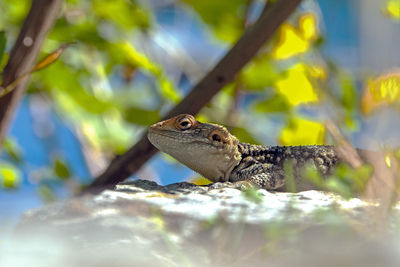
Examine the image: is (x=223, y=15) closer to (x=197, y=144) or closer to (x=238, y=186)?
(x=197, y=144)

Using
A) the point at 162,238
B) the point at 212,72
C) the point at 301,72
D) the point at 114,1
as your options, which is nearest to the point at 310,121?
the point at 301,72

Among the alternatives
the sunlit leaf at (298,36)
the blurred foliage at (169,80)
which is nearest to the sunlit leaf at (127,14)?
the blurred foliage at (169,80)

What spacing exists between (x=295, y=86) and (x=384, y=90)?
1.45m

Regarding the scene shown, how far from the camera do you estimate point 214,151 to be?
199 centimetres

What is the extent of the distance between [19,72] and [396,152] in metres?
1.61

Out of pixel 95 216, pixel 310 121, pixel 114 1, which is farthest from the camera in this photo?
pixel 114 1

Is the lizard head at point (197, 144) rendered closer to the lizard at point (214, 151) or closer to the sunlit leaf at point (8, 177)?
the lizard at point (214, 151)

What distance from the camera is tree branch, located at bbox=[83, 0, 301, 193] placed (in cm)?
208

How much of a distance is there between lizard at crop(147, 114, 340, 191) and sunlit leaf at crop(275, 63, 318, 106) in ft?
1.84

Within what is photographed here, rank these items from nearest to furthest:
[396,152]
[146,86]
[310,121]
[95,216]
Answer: [396,152]
[95,216]
[310,121]
[146,86]

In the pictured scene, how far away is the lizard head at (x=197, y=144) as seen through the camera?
1.96 metres

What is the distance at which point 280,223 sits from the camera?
988 millimetres

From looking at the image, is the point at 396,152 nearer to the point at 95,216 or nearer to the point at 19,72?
the point at 95,216

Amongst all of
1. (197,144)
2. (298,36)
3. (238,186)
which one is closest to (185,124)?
(197,144)
